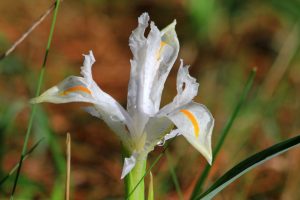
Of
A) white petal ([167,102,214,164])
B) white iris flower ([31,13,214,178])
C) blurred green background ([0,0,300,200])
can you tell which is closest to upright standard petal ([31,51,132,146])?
white iris flower ([31,13,214,178])

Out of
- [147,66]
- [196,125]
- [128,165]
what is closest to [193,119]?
[196,125]

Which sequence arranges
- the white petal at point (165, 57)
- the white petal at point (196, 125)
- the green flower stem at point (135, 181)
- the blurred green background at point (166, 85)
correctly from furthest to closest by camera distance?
the blurred green background at point (166, 85), the white petal at point (165, 57), the green flower stem at point (135, 181), the white petal at point (196, 125)

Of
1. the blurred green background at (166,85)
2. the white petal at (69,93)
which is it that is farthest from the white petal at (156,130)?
the blurred green background at (166,85)

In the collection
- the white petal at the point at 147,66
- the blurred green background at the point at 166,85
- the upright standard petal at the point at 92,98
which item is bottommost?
the blurred green background at the point at 166,85

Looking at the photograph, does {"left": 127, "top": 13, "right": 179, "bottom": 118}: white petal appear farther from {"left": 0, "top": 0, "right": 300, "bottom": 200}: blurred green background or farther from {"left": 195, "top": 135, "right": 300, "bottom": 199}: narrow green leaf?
{"left": 0, "top": 0, "right": 300, "bottom": 200}: blurred green background

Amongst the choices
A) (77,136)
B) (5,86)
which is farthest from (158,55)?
(5,86)

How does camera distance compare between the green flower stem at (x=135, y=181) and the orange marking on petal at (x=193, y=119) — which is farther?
the green flower stem at (x=135, y=181)

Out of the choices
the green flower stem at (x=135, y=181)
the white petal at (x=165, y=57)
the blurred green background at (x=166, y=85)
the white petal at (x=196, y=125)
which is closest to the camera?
the white petal at (x=196, y=125)

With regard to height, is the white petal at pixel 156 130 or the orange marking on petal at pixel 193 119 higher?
the orange marking on petal at pixel 193 119

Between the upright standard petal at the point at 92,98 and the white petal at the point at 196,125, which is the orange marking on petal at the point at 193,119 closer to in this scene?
the white petal at the point at 196,125
